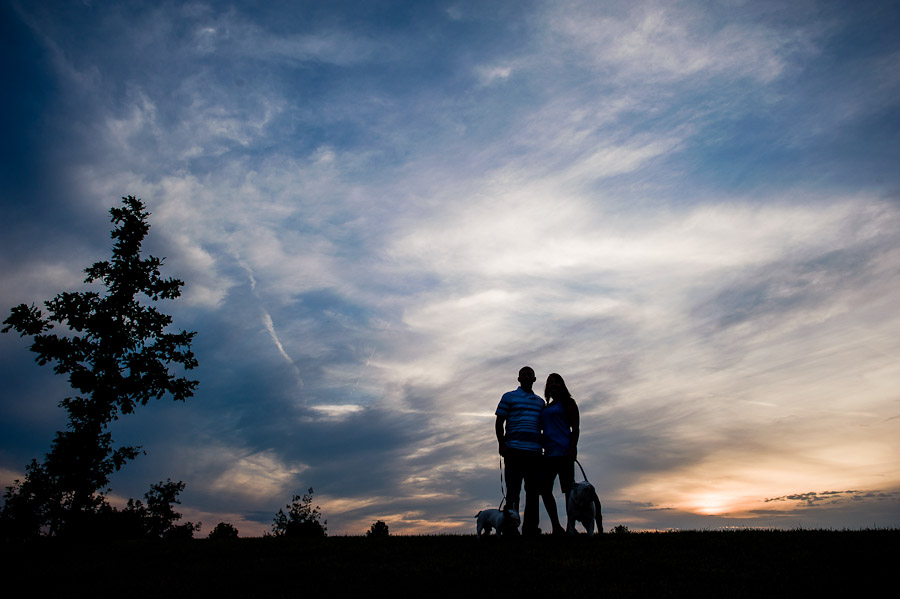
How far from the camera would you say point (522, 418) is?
11.8 m

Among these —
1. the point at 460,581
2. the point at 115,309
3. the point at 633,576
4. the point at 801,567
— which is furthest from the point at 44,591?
the point at 115,309

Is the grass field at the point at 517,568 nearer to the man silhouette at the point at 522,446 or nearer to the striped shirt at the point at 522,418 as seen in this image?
the man silhouette at the point at 522,446

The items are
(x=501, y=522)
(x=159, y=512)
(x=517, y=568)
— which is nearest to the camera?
(x=517, y=568)

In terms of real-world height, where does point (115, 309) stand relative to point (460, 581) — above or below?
above

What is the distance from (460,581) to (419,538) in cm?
607

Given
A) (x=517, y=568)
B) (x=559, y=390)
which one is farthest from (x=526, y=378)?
(x=517, y=568)

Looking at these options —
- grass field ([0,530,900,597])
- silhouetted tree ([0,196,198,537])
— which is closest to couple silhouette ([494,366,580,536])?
grass field ([0,530,900,597])

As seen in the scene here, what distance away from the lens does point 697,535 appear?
1129 cm

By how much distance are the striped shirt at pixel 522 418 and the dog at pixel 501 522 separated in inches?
57.2

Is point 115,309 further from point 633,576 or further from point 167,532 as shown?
point 167,532

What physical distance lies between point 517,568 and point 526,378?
473 cm

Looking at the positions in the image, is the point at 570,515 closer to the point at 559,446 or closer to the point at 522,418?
the point at 559,446

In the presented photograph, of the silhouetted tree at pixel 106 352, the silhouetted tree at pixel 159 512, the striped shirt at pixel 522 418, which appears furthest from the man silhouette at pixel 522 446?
the silhouetted tree at pixel 159 512

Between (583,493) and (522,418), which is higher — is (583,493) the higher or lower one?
the lower one
